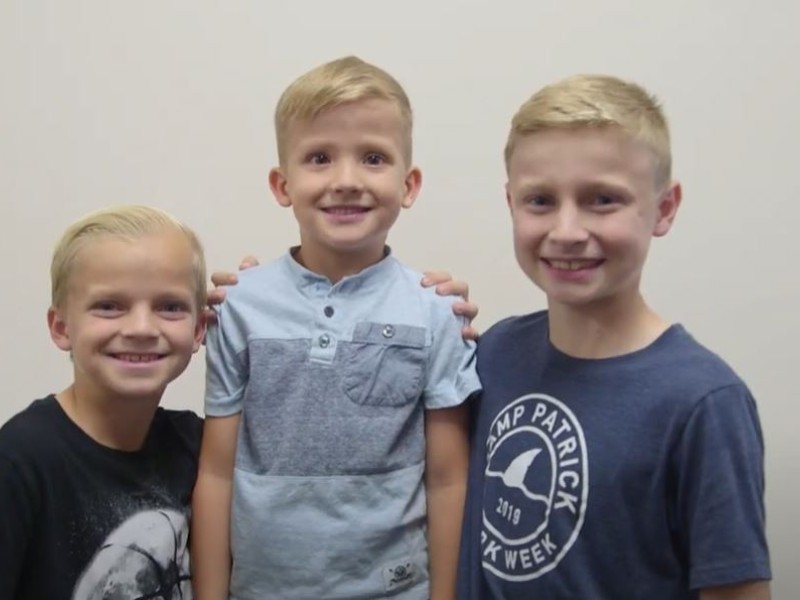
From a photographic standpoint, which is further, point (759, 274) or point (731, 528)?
point (759, 274)

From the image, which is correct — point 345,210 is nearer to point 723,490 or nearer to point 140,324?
point 140,324

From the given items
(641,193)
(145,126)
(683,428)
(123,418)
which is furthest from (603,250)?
(145,126)

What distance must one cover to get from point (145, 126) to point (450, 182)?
52 cm

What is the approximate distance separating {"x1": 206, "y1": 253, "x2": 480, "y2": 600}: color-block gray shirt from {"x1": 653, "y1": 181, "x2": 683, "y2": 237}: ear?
0.27 meters

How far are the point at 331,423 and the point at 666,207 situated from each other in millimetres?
432

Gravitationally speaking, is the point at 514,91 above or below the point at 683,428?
above

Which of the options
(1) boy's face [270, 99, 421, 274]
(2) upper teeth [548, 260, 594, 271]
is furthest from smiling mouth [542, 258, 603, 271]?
(1) boy's face [270, 99, 421, 274]

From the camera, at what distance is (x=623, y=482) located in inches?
35.0

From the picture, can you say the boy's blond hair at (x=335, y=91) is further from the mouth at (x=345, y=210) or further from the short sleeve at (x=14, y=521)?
the short sleeve at (x=14, y=521)

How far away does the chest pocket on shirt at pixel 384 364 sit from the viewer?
1.03 metres

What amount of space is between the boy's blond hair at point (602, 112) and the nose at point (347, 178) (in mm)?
187

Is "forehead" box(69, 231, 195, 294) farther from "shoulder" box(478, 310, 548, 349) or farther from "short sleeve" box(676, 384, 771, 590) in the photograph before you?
"short sleeve" box(676, 384, 771, 590)

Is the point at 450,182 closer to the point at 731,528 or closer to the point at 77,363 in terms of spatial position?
the point at 77,363

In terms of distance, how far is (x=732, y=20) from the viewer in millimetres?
1461
